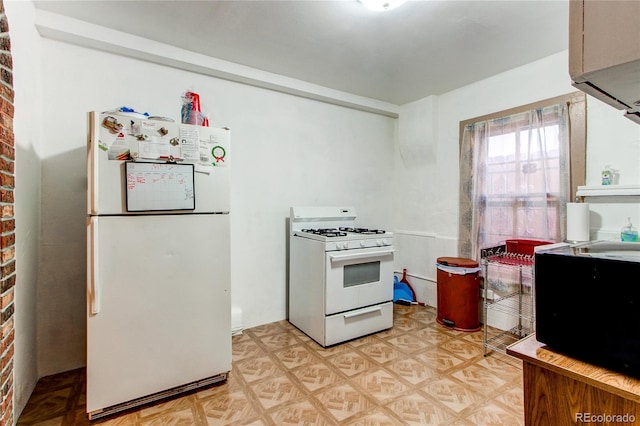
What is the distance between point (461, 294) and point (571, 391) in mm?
2284

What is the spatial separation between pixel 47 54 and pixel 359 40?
2.32 m

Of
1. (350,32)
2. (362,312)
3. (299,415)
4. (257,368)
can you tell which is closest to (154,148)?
(350,32)

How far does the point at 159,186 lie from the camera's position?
6.39 ft

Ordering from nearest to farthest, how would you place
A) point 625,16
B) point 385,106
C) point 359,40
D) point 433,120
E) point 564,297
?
point 625,16, point 564,297, point 359,40, point 433,120, point 385,106

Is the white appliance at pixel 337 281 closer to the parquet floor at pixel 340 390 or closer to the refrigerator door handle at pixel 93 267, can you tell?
the parquet floor at pixel 340 390

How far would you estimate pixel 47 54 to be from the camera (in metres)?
2.26

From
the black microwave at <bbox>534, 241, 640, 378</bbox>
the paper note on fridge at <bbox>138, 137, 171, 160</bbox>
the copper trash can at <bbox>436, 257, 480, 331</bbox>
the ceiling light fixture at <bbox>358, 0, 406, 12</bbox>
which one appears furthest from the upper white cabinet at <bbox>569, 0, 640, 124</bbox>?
the copper trash can at <bbox>436, 257, 480, 331</bbox>

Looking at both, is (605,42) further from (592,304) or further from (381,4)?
(381,4)

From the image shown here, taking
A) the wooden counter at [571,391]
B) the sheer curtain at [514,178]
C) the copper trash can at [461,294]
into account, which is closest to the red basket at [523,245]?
the sheer curtain at [514,178]

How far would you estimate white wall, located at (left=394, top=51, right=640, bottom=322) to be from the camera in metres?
2.39

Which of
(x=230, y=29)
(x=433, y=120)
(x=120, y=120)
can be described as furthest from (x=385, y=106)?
(x=120, y=120)

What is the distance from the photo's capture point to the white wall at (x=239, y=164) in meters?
2.30

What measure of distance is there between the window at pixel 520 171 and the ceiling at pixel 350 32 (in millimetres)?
525

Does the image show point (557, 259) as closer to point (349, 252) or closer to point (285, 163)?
point (349, 252)
